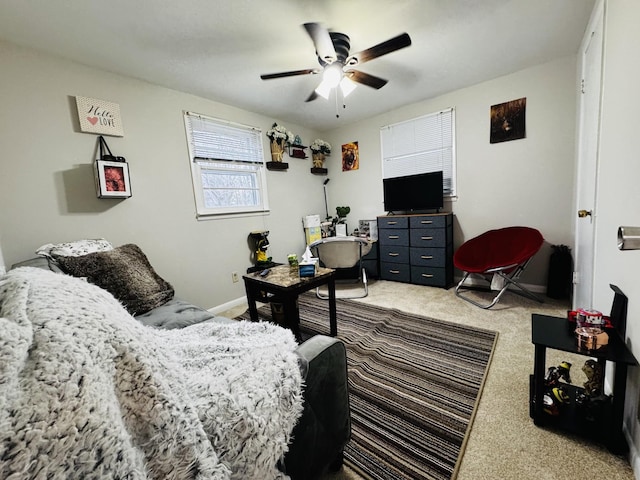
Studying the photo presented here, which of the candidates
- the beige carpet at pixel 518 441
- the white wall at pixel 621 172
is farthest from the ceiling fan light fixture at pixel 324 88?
the beige carpet at pixel 518 441

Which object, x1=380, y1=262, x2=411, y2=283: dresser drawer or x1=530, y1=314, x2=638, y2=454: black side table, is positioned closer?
x1=530, y1=314, x2=638, y2=454: black side table

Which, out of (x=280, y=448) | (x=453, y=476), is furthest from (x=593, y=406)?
Answer: (x=280, y=448)

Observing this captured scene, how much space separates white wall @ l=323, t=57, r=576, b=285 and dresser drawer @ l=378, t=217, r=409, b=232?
64cm

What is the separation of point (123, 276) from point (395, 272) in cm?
302

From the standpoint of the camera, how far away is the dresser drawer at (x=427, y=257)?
10.5 ft

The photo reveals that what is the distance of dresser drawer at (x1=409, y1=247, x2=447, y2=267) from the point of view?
3191mm

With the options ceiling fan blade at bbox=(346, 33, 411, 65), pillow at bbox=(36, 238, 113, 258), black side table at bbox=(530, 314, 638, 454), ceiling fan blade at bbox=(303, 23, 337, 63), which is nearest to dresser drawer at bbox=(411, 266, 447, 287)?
black side table at bbox=(530, 314, 638, 454)

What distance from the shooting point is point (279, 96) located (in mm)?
2918

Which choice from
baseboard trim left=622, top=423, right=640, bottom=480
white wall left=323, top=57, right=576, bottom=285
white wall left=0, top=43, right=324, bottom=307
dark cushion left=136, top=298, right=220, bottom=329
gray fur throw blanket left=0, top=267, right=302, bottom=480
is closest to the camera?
gray fur throw blanket left=0, top=267, right=302, bottom=480

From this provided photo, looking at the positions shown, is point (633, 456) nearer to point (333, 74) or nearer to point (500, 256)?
point (500, 256)

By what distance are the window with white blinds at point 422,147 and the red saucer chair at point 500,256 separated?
753 millimetres

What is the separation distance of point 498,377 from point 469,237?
206cm

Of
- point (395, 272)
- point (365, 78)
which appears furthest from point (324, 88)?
point (395, 272)

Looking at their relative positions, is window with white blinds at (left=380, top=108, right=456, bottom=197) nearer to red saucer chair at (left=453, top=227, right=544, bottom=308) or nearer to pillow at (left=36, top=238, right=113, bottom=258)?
red saucer chair at (left=453, top=227, right=544, bottom=308)
